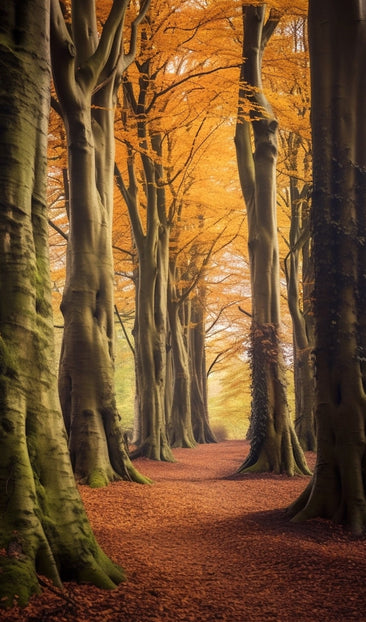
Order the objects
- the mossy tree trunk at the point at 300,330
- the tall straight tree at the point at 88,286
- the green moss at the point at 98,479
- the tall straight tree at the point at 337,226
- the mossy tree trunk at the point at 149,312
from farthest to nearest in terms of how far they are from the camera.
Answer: the mossy tree trunk at the point at 300,330 < the mossy tree trunk at the point at 149,312 < the tall straight tree at the point at 88,286 < the green moss at the point at 98,479 < the tall straight tree at the point at 337,226

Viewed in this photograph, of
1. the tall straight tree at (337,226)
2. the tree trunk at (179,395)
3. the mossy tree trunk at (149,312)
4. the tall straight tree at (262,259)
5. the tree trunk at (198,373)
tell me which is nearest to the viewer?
the tall straight tree at (337,226)

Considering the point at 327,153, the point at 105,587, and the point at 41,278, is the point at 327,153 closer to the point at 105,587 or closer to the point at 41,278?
the point at 41,278

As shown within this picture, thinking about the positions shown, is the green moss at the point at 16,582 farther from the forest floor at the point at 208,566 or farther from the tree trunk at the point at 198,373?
the tree trunk at the point at 198,373

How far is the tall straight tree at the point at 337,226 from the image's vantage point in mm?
6801

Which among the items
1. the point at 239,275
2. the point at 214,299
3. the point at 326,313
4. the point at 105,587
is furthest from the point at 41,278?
the point at 214,299

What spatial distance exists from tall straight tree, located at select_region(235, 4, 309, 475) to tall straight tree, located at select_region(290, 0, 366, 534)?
17.1 feet

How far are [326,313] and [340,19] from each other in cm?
359

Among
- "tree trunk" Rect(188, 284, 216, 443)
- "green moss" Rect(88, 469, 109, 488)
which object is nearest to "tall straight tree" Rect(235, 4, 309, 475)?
"green moss" Rect(88, 469, 109, 488)

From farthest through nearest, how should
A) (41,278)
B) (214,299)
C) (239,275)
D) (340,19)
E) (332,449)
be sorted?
(214,299)
(239,275)
(340,19)
(332,449)
(41,278)

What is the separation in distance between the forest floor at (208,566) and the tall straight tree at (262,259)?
372cm

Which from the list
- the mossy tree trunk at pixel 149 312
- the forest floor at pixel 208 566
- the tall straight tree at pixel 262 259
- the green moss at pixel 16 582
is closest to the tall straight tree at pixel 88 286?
the forest floor at pixel 208 566

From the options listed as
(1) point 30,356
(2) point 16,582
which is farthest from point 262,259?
(2) point 16,582

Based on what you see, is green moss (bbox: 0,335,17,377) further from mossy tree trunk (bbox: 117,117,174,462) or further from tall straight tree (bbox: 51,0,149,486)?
mossy tree trunk (bbox: 117,117,174,462)

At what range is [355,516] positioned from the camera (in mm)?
6270
